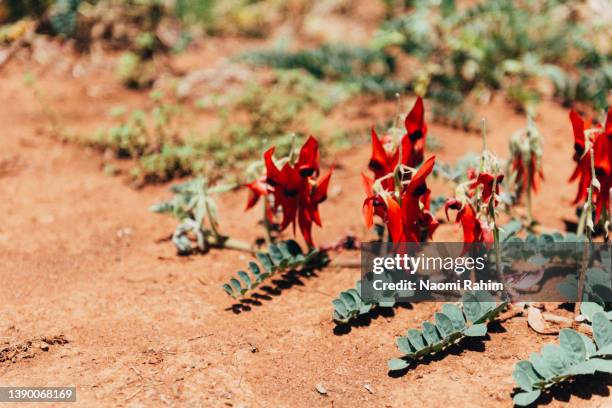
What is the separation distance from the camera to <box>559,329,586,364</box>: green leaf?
182cm

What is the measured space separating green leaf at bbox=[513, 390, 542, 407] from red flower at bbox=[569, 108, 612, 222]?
534mm

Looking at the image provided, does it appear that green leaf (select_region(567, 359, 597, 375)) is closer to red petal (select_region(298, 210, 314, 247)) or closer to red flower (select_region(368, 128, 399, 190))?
red flower (select_region(368, 128, 399, 190))

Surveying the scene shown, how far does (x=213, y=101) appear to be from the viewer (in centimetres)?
388

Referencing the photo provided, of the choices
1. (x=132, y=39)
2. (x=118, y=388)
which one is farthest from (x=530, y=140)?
(x=132, y=39)

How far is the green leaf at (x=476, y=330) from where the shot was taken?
1967 millimetres

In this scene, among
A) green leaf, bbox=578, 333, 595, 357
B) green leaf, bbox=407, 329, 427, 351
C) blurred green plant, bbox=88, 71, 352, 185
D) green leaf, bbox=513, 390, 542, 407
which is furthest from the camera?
blurred green plant, bbox=88, 71, 352, 185

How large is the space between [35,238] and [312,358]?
1357 millimetres

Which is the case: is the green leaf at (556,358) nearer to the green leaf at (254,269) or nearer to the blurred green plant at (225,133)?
the green leaf at (254,269)

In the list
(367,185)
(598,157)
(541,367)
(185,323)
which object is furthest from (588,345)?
(185,323)

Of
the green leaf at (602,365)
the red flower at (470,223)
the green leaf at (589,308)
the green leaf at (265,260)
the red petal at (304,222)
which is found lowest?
the green leaf at (602,365)

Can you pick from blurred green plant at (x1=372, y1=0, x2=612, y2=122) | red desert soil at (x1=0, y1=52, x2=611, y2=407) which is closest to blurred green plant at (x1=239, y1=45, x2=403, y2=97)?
blurred green plant at (x1=372, y1=0, x2=612, y2=122)

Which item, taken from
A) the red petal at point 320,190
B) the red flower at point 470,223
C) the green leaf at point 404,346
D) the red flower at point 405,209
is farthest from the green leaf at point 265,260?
the red flower at point 470,223

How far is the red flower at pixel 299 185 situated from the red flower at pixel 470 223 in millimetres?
391

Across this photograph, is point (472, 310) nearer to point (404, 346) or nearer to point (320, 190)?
point (404, 346)
